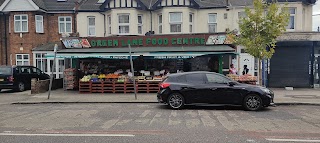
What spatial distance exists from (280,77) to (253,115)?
11553mm

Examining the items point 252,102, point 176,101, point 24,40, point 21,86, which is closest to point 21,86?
point 21,86

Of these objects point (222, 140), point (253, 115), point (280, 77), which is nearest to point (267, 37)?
point (253, 115)

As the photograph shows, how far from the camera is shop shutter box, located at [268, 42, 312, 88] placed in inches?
794

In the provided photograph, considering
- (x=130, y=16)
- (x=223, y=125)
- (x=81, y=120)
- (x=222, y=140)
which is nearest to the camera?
(x=222, y=140)

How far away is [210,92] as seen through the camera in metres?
11.4

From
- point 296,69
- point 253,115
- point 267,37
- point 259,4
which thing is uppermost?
point 259,4

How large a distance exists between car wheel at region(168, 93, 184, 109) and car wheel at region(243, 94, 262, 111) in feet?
7.71

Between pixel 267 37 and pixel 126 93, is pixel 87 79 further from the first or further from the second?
pixel 267 37

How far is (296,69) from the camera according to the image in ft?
66.6

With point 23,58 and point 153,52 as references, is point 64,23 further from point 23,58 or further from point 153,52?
point 153,52

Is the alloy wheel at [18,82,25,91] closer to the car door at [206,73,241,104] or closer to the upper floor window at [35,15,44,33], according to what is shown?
the upper floor window at [35,15,44,33]

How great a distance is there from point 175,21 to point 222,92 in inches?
503

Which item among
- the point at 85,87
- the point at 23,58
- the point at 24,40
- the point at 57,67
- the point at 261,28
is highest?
the point at 24,40

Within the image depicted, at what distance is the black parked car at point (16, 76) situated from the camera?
18047mm
